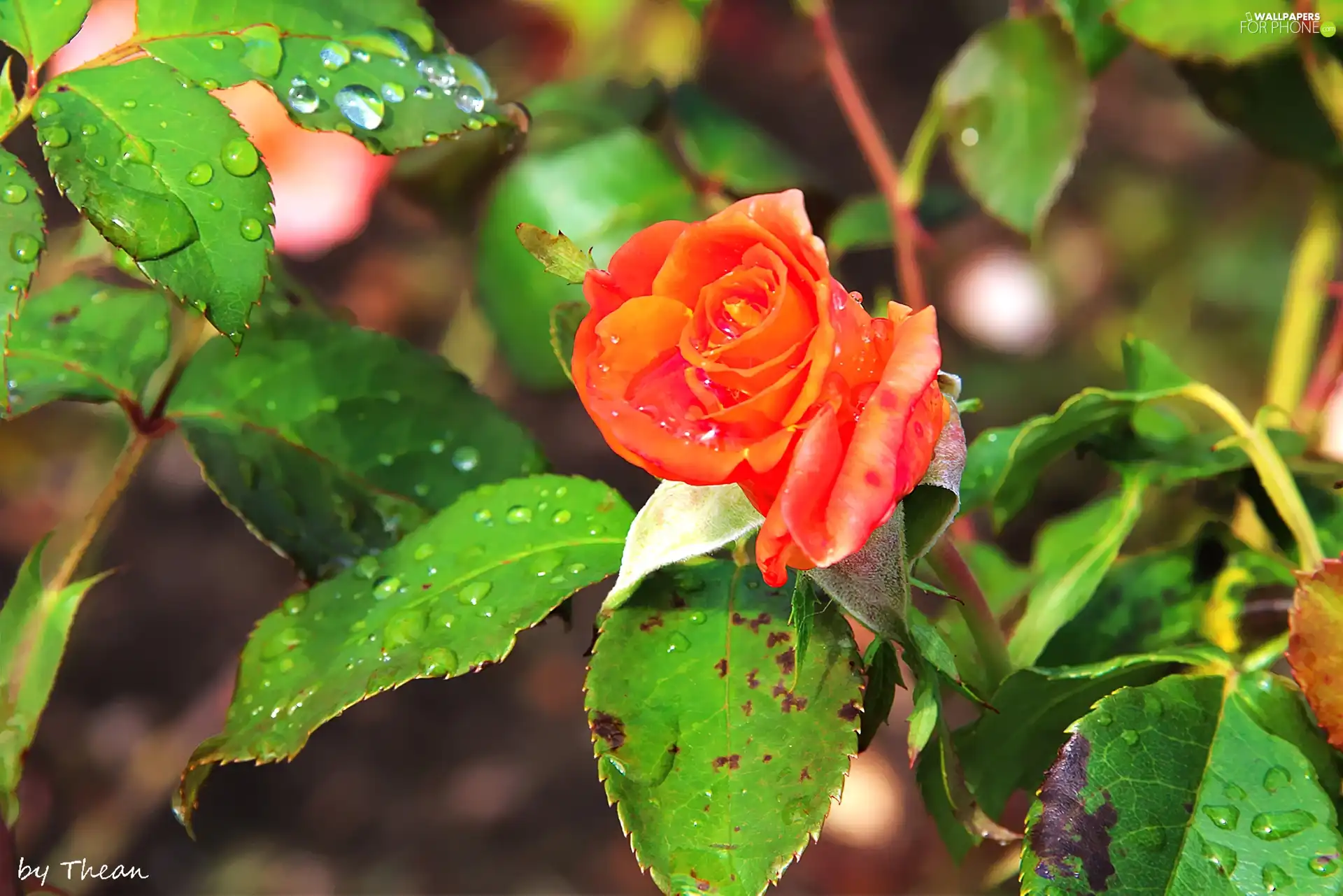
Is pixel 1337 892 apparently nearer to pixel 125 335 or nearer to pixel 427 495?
pixel 427 495

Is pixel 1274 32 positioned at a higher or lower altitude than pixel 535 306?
higher

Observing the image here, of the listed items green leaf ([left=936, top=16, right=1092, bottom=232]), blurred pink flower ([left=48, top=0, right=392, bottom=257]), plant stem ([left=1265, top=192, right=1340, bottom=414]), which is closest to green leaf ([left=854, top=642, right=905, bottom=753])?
green leaf ([left=936, top=16, right=1092, bottom=232])

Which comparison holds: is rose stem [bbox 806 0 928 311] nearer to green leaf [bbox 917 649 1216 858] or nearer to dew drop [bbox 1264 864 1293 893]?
green leaf [bbox 917 649 1216 858]

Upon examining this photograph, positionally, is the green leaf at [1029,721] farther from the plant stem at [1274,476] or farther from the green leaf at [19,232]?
the green leaf at [19,232]

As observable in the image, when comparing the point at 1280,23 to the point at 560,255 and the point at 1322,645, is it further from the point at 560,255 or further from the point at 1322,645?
the point at 560,255

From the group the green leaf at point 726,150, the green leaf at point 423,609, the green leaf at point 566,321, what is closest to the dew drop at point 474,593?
the green leaf at point 423,609

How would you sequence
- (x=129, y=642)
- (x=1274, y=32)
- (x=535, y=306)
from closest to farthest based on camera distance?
(x=1274, y=32) → (x=535, y=306) → (x=129, y=642)

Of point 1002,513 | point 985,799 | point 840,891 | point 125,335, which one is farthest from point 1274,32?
point 840,891
